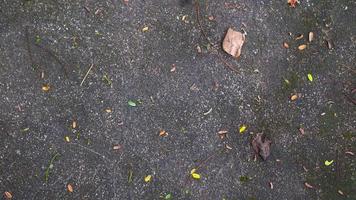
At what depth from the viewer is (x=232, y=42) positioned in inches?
125

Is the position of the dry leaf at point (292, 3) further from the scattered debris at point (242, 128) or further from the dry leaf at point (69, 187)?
the dry leaf at point (69, 187)

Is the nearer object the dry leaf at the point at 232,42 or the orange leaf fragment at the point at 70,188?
the orange leaf fragment at the point at 70,188

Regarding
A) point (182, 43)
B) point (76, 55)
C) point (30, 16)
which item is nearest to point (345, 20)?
point (182, 43)

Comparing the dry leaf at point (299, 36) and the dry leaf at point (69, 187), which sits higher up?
the dry leaf at point (299, 36)

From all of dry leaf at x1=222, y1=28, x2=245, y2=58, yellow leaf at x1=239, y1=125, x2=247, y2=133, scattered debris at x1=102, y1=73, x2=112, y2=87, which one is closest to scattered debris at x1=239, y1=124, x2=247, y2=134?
yellow leaf at x1=239, y1=125, x2=247, y2=133

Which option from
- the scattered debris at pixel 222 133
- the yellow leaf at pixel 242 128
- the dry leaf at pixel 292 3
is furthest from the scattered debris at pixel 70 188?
the dry leaf at pixel 292 3

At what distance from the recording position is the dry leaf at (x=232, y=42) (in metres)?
3.19

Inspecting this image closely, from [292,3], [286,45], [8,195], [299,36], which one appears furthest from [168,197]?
[292,3]

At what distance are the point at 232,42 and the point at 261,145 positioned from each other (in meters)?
0.75

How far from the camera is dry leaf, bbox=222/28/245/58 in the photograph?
3.19 metres

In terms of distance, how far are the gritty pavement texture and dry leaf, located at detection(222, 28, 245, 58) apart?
0.05 metres

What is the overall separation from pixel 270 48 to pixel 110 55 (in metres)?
1.14

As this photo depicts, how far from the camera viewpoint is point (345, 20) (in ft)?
10.9

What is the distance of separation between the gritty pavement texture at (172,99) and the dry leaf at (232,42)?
0.05m
